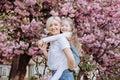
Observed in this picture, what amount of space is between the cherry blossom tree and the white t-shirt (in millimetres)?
3410

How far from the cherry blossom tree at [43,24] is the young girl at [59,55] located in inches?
133

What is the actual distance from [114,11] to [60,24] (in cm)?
472

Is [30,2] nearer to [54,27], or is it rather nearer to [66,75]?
[54,27]

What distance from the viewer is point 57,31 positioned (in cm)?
541

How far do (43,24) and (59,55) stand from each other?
386cm

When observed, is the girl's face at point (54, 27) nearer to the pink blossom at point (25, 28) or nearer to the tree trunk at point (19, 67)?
the pink blossom at point (25, 28)

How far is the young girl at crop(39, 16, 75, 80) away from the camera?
5219mm

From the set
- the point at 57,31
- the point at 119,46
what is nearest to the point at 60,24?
the point at 57,31

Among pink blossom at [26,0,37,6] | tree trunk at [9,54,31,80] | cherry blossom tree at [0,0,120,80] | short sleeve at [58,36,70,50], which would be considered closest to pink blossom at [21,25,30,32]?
cherry blossom tree at [0,0,120,80]

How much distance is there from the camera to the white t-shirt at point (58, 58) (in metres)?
5.27

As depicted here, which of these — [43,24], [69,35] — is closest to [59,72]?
[69,35]

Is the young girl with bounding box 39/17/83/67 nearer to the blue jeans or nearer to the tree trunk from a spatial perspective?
the blue jeans

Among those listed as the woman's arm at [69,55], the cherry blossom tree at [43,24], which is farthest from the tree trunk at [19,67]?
the woman's arm at [69,55]

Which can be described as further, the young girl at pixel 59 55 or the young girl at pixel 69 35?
the young girl at pixel 69 35
